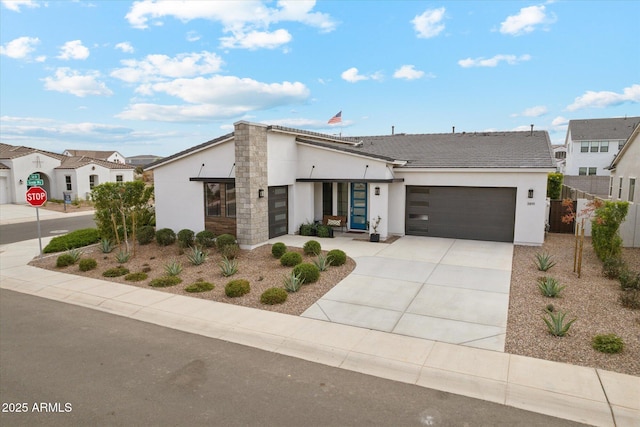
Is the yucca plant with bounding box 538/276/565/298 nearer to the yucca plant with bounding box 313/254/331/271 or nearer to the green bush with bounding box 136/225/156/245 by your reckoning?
the yucca plant with bounding box 313/254/331/271

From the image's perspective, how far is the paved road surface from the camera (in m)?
5.12

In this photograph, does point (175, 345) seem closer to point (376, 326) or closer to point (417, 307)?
point (376, 326)

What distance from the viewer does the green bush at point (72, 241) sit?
51.8ft

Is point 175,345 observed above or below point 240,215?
below

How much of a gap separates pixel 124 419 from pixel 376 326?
4667mm

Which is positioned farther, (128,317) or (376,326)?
(128,317)

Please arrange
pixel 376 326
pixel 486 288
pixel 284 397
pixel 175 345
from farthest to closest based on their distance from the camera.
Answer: pixel 486 288
pixel 376 326
pixel 175 345
pixel 284 397

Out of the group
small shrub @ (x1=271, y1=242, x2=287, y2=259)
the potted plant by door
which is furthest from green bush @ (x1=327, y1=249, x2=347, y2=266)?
the potted plant by door

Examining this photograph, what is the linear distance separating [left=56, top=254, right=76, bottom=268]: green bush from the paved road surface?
233 inches

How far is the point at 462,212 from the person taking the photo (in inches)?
659

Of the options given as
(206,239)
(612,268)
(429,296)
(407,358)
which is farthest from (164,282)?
(612,268)

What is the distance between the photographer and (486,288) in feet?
33.9

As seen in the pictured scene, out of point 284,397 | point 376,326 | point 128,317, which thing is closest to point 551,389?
point 376,326

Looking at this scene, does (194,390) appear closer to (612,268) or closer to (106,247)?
(612,268)
